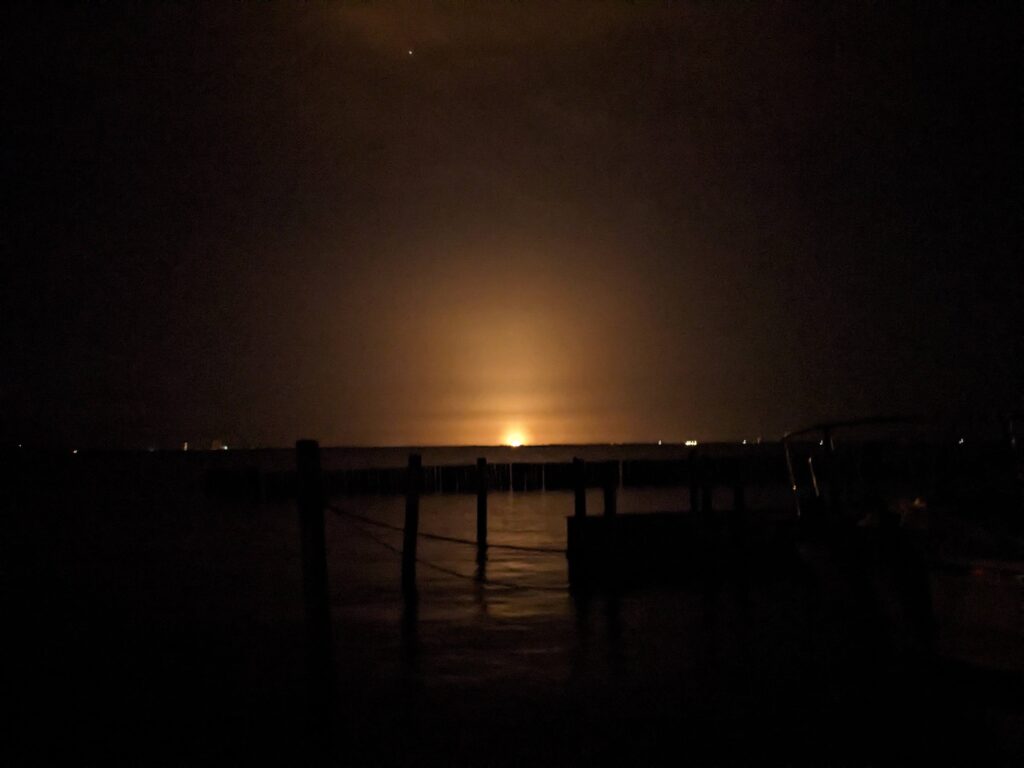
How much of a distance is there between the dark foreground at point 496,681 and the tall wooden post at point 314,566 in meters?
0.28

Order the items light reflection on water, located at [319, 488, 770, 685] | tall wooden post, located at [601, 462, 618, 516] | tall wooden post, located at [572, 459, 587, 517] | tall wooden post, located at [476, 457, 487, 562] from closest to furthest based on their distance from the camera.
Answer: light reflection on water, located at [319, 488, 770, 685]
tall wooden post, located at [601, 462, 618, 516]
tall wooden post, located at [572, 459, 587, 517]
tall wooden post, located at [476, 457, 487, 562]

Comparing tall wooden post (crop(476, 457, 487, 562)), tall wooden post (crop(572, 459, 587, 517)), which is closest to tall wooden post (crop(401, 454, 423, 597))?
tall wooden post (crop(572, 459, 587, 517))

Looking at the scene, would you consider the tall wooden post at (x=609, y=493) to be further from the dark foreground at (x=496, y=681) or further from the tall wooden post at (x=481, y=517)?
the tall wooden post at (x=481, y=517)

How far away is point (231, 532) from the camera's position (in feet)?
75.4

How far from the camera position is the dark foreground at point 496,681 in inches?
231

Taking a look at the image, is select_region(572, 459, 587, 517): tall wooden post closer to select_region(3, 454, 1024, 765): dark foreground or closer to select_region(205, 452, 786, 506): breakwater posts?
select_region(3, 454, 1024, 765): dark foreground

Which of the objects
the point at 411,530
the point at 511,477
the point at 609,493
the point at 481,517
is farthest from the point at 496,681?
the point at 511,477

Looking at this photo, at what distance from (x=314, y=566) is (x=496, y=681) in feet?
7.48

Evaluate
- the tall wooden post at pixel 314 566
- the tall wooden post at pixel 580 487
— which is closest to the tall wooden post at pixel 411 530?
the tall wooden post at pixel 580 487

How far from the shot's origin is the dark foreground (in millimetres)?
5871

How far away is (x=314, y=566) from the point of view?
6625 mm

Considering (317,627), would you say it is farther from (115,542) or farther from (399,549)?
(115,542)

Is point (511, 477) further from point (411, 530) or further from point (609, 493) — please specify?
point (411, 530)

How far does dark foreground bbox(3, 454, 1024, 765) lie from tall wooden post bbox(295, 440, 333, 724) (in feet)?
0.90
